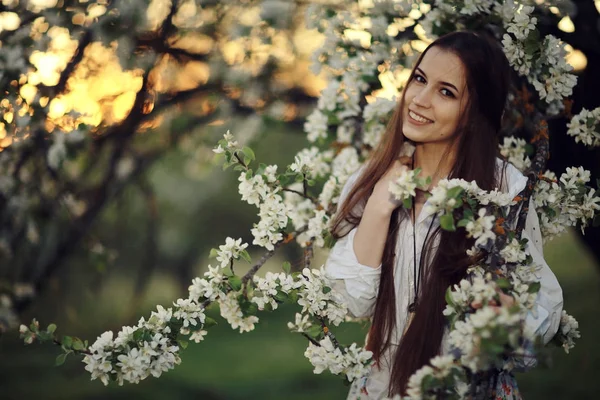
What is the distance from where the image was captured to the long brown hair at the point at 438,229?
1.96 meters

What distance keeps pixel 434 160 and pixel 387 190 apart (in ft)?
0.74

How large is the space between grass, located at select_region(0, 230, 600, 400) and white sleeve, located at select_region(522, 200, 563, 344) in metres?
4.27

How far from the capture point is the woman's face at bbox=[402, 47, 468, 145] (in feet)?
6.84

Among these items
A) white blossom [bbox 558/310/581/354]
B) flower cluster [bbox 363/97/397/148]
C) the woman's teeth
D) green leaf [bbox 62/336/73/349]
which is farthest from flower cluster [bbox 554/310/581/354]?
green leaf [bbox 62/336/73/349]

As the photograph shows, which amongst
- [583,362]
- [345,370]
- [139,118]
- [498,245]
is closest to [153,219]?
[139,118]

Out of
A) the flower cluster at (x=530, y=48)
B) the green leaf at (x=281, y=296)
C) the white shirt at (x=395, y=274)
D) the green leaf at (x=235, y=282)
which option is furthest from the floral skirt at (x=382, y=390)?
the flower cluster at (x=530, y=48)

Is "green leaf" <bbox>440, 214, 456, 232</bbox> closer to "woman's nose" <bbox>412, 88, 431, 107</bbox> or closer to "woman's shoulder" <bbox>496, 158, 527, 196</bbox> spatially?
"woman's shoulder" <bbox>496, 158, 527, 196</bbox>

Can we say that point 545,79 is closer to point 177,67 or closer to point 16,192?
point 177,67

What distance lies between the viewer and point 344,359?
1882 millimetres

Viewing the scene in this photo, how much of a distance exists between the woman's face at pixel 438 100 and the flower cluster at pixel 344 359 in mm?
691

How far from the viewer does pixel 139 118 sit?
3701 mm

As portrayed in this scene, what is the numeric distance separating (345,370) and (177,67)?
2455mm

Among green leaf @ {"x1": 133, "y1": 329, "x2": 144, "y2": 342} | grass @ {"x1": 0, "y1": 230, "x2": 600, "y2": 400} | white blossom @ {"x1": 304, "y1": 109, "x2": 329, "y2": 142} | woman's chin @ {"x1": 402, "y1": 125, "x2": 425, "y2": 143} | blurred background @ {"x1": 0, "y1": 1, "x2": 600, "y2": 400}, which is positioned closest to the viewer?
green leaf @ {"x1": 133, "y1": 329, "x2": 144, "y2": 342}

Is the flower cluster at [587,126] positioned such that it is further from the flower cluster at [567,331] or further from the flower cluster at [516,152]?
the flower cluster at [567,331]
